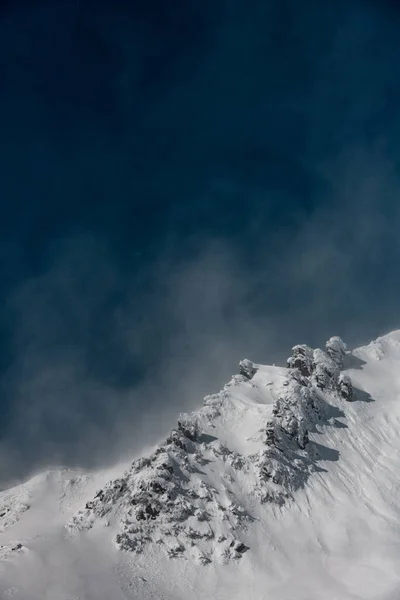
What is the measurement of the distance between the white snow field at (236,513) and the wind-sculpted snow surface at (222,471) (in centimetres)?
38

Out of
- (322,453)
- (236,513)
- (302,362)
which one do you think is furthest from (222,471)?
(302,362)

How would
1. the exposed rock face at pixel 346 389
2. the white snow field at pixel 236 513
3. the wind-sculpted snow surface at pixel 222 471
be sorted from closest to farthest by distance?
the white snow field at pixel 236 513
the wind-sculpted snow surface at pixel 222 471
the exposed rock face at pixel 346 389

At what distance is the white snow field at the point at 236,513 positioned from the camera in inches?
3836

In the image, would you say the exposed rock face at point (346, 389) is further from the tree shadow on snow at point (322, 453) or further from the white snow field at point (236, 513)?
the tree shadow on snow at point (322, 453)

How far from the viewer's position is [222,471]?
447 feet

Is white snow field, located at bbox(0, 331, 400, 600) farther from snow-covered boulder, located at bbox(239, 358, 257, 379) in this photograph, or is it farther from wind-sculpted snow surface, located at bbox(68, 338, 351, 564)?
snow-covered boulder, located at bbox(239, 358, 257, 379)

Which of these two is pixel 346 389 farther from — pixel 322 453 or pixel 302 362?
pixel 322 453

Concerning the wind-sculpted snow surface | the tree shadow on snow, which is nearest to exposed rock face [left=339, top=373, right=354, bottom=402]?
the wind-sculpted snow surface

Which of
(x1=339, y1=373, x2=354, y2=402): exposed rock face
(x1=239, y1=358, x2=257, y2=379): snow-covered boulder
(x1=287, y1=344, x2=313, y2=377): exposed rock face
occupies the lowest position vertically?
(x1=339, y1=373, x2=354, y2=402): exposed rock face

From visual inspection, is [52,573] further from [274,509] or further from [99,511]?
[274,509]

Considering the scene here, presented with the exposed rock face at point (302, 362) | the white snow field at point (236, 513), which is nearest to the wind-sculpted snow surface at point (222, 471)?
the white snow field at point (236, 513)

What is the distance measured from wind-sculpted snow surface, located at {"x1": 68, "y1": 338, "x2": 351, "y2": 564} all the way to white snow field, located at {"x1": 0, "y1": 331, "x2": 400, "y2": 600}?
0.38 m

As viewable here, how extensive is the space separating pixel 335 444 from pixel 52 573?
9909 centimetres

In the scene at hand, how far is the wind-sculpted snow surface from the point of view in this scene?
11256cm
